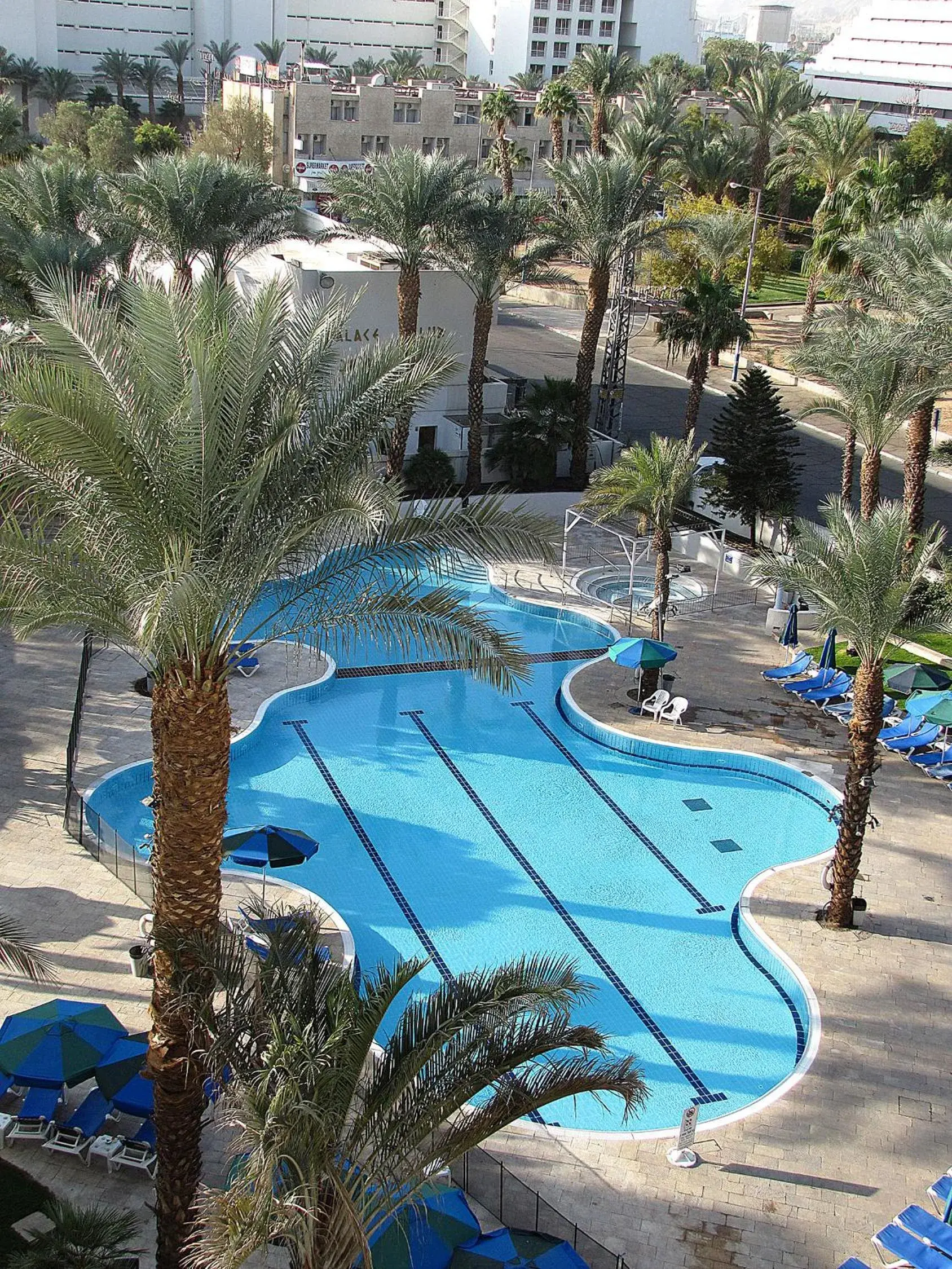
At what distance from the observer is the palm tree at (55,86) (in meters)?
86.3

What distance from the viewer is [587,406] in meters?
30.3

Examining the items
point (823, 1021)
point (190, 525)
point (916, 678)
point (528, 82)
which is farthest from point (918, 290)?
point (528, 82)

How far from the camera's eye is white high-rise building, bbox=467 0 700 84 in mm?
93625

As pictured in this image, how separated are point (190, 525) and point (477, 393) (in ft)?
68.3

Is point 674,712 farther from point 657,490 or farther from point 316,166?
point 316,166

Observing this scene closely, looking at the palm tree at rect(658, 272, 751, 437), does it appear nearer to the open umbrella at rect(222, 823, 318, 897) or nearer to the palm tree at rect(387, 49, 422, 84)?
the open umbrella at rect(222, 823, 318, 897)

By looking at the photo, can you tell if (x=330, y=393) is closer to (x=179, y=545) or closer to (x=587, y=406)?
(x=179, y=545)

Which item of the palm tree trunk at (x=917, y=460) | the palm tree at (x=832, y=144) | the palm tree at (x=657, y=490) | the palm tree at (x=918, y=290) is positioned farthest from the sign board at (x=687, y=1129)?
the palm tree at (x=832, y=144)

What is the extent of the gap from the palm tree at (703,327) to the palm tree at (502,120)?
3032 centimetres

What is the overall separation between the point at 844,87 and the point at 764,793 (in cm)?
10235

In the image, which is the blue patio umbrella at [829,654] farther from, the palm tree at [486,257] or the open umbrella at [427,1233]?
the open umbrella at [427,1233]

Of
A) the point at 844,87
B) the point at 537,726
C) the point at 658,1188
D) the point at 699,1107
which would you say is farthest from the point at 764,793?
the point at 844,87

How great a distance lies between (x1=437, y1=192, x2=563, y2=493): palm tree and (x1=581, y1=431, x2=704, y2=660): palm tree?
7.22 meters

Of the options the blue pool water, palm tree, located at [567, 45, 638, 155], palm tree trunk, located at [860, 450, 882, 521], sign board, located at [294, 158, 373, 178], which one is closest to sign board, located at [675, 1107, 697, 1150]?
the blue pool water
